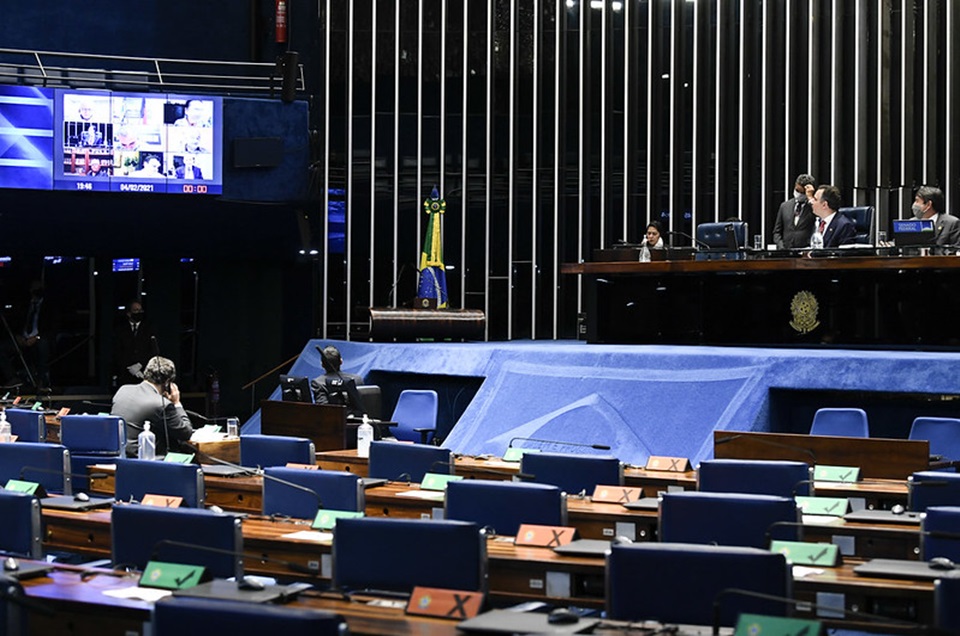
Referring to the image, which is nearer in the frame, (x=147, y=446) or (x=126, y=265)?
(x=147, y=446)

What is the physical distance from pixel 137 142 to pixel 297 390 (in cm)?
433

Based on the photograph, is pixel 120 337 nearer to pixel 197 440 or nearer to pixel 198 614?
pixel 197 440

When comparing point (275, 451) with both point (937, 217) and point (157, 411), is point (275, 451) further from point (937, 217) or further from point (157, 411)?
point (937, 217)

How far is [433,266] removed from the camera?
50.5 ft

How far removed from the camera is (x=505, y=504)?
5.47 metres

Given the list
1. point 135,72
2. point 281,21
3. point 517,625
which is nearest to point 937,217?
point 517,625

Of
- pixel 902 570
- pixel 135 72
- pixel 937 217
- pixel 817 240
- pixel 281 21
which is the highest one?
pixel 281 21

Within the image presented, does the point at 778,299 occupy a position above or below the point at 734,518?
above

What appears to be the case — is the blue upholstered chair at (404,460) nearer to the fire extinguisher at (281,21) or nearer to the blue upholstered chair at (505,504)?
the blue upholstered chair at (505,504)

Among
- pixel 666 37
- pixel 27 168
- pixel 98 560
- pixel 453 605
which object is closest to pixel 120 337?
pixel 27 168

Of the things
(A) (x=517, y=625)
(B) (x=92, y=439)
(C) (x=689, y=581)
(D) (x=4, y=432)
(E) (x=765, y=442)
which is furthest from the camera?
(D) (x=4, y=432)

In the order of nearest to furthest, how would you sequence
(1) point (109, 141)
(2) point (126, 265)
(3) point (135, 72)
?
(1) point (109, 141)
(3) point (135, 72)
(2) point (126, 265)

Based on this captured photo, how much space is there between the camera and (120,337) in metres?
17.2

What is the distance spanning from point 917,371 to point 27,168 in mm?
9531
